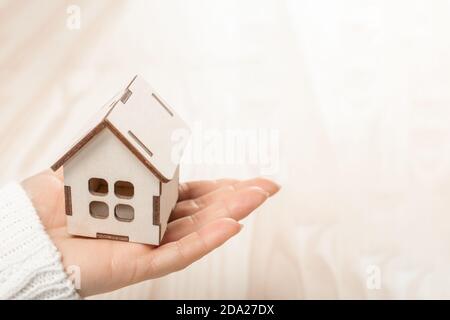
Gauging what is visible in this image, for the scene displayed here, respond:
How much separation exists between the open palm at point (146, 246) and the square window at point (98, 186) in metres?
0.08

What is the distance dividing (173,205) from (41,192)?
0.76 ft

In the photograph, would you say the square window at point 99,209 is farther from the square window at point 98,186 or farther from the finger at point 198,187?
the finger at point 198,187

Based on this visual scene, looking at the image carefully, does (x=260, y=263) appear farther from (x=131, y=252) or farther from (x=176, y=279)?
(x=131, y=252)

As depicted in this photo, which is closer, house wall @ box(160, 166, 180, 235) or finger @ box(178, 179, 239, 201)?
house wall @ box(160, 166, 180, 235)

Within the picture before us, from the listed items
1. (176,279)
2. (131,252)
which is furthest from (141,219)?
(176,279)

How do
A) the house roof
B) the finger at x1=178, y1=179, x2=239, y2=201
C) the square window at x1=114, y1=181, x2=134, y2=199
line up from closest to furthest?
the house roof, the square window at x1=114, y1=181, x2=134, y2=199, the finger at x1=178, y1=179, x2=239, y2=201

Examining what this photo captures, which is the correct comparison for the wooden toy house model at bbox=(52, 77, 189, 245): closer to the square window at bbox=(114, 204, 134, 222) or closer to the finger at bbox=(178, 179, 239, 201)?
the square window at bbox=(114, 204, 134, 222)

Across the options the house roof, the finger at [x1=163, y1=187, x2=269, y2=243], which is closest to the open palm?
the finger at [x1=163, y1=187, x2=269, y2=243]

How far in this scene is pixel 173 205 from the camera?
1.03 meters

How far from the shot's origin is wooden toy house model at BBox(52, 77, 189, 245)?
2.80ft

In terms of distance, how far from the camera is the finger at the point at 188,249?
886 mm

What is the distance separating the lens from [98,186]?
968mm

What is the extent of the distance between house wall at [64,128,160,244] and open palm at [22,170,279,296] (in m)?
0.02
